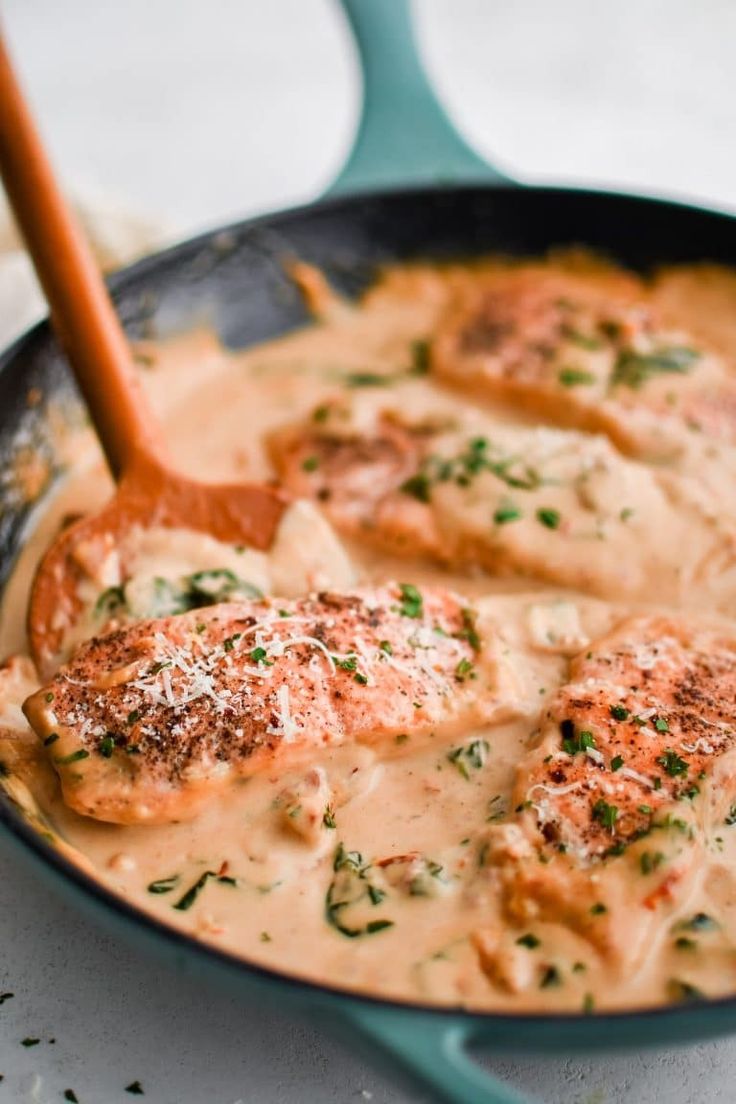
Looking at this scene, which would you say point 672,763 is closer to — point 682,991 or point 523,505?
point 682,991

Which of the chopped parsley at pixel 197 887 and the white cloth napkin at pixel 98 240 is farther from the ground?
the white cloth napkin at pixel 98 240

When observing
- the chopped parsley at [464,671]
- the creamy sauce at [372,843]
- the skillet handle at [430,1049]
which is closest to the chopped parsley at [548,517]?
the creamy sauce at [372,843]

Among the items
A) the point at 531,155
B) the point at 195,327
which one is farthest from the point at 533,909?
the point at 531,155

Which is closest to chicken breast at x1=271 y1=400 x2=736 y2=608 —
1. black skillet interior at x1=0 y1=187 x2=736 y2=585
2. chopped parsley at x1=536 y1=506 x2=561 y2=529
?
chopped parsley at x1=536 y1=506 x2=561 y2=529

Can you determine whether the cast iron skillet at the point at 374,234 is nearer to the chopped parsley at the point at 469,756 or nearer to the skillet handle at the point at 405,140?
the skillet handle at the point at 405,140

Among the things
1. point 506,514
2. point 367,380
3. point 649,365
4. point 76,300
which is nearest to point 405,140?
point 367,380

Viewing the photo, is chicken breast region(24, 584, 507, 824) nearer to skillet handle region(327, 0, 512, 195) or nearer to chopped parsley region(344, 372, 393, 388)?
chopped parsley region(344, 372, 393, 388)

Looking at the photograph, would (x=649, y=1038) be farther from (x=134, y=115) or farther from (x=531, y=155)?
(x=134, y=115)

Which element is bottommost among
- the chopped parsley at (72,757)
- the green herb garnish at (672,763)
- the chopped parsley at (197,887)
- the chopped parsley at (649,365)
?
the chopped parsley at (649,365)
